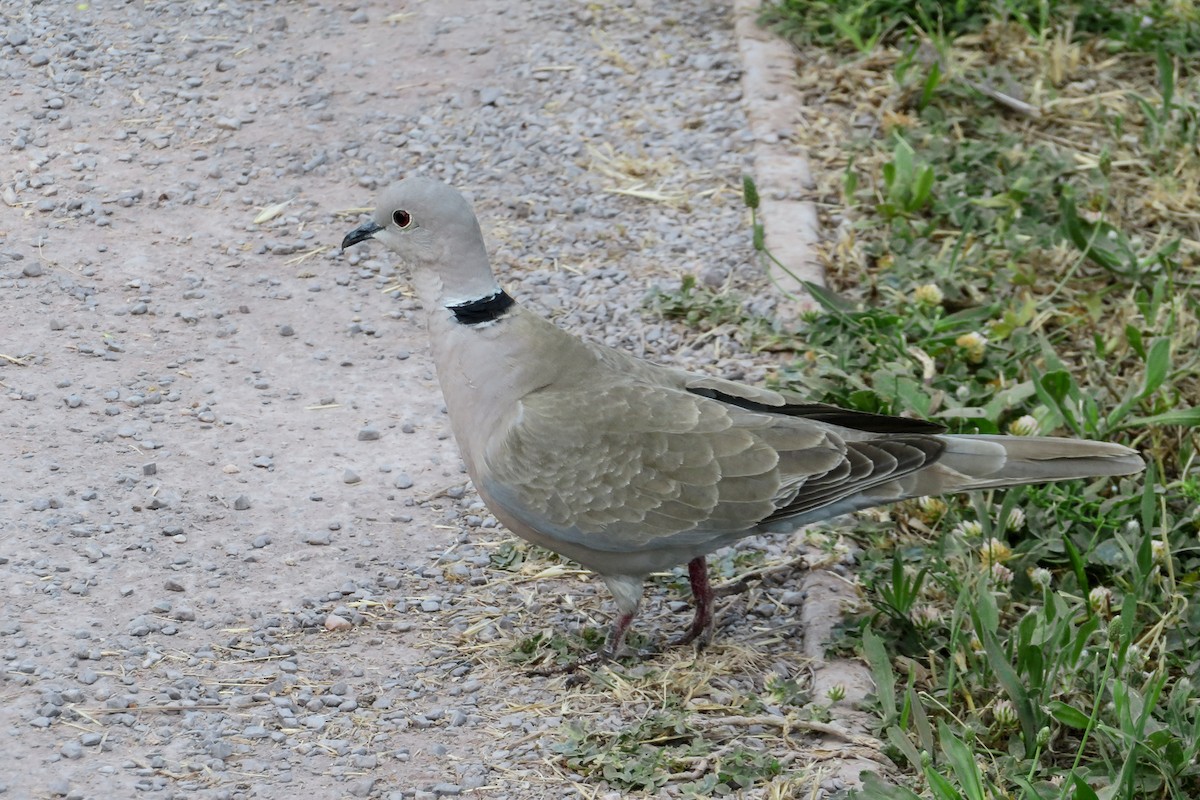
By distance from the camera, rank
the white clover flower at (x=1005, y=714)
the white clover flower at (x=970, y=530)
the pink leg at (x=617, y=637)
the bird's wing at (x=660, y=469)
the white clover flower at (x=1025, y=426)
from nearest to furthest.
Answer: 1. the white clover flower at (x=1005, y=714)
2. the bird's wing at (x=660, y=469)
3. the pink leg at (x=617, y=637)
4. the white clover flower at (x=970, y=530)
5. the white clover flower at (x=1025, y=426)

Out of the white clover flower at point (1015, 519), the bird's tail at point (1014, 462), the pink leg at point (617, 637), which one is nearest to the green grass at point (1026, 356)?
the white clover flower at point (1015, 519)

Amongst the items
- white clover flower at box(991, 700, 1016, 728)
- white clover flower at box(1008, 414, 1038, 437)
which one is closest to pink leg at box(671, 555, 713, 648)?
white clover flower at box(991, 700, 1016, 728)

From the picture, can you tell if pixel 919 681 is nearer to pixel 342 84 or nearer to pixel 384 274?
pixel 384 274

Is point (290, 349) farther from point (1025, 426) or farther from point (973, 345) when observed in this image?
point (1025, 426)

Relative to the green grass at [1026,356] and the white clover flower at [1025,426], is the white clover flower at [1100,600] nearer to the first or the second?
the green grass at [1026,356]

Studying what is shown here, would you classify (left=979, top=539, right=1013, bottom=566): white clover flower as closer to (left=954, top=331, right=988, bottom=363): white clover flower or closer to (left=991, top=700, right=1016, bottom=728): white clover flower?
(left=991, top=700, right=1016, bottom=728): white clover flower

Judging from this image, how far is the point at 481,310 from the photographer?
12.5ft

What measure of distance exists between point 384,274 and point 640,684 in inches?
89.8

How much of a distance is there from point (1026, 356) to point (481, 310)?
206 centimetres

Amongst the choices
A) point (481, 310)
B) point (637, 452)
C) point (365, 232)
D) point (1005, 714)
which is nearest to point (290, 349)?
point (365, 232)

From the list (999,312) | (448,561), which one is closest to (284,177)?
(448,561)

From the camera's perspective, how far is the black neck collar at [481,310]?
12.5 feet

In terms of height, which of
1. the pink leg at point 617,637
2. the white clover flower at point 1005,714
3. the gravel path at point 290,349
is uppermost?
the gravel path at point 290,349

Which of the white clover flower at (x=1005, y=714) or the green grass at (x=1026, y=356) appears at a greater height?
the white clover flower at (x=1005, y=714)
